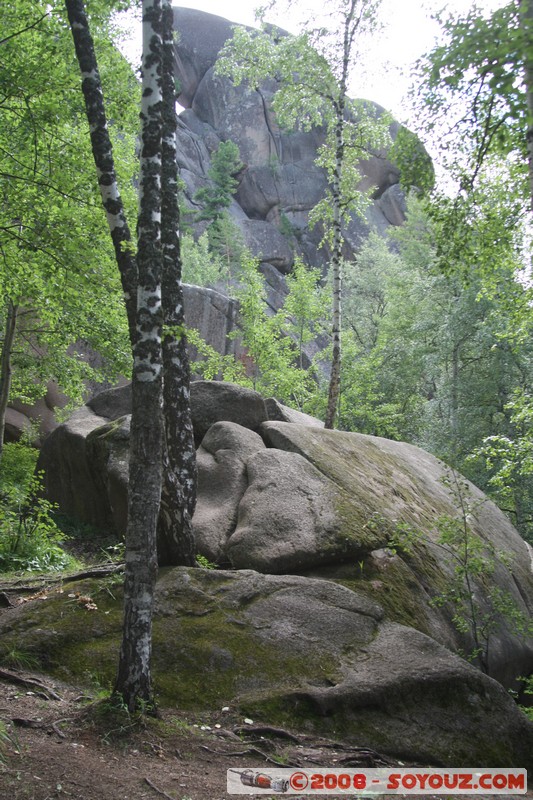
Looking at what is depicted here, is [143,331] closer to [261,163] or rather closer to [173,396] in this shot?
[173,396]

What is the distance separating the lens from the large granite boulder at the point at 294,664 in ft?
21.5

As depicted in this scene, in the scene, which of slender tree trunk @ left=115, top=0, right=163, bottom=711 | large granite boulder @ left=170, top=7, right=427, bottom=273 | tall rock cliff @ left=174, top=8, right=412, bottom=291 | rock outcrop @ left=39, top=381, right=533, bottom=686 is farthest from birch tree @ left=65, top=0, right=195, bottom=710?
large granite boulder @ left=170, top=7, right=427, bottom=273

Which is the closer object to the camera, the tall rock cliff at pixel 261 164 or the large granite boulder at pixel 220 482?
the large granite boulder at pixel 220 482

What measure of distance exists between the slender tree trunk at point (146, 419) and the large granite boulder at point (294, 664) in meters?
1.01

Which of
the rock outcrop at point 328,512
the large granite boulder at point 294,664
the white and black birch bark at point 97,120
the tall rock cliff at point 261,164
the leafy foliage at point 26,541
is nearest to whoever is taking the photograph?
the large granite boulder at point 294,664

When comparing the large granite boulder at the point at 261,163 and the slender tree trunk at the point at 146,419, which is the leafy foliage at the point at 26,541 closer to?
the slender tree trunk at the point at 146,419

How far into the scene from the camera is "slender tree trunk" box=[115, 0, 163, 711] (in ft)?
18.8

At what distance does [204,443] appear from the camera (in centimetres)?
1190

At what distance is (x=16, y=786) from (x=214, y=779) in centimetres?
149

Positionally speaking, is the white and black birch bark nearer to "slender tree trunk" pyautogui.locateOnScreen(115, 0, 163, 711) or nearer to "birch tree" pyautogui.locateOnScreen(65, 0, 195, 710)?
"birch tree" pyautogui.locateOnScreen(65, 0, 195, 710)

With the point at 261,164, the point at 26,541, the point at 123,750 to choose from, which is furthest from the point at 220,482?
the point at 261,164

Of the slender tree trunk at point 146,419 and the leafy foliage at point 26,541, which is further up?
the slender tree trunk at point 146,419

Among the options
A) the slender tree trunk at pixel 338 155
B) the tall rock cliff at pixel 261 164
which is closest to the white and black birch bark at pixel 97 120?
the slender tree trunk at pixel 338 155

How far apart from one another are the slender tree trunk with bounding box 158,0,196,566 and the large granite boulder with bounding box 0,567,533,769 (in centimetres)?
44
